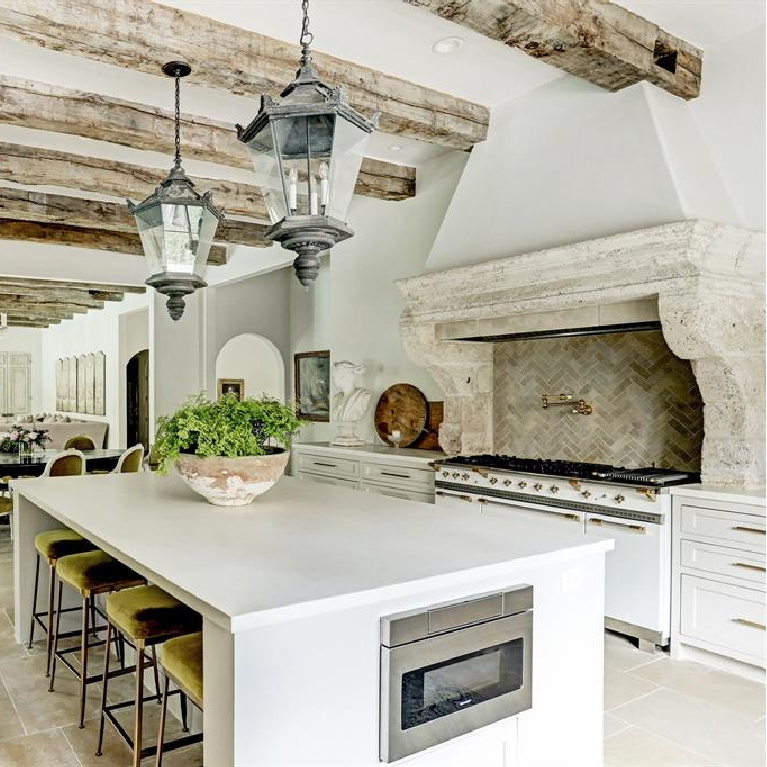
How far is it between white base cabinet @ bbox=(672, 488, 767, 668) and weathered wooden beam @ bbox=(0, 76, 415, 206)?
11.5 ft

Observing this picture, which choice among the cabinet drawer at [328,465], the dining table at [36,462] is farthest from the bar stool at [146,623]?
the dining table at [36,462]

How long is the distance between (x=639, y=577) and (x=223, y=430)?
7.50 ft

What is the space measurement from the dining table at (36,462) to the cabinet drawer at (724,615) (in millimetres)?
5239

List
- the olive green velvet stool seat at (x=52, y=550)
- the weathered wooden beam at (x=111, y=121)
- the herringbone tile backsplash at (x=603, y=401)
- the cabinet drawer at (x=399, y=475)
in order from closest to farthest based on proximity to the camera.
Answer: the olive green velvet stool seat at (x=52, y=550)
the weathered wooden beam at (x=111, y=121)
the herringbone tile backsplash at (x=603, y=401)
the cabinet drawer at (x=399, y=475)

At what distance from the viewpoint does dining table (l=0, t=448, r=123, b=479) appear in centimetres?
608

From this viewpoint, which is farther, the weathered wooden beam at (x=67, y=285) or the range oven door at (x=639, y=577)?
the weathered wooden beam at (x=67, y=285)

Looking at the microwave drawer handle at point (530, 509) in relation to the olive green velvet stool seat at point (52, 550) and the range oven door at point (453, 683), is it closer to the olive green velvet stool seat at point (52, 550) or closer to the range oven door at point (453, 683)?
the range oven door at point (453, 683)

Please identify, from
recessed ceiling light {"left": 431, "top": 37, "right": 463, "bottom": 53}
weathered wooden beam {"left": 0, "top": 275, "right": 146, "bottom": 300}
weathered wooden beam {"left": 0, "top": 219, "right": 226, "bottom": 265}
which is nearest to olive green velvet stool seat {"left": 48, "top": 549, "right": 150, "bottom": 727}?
recessed ceiling light {"left": 431, "top": 37, "right": 463, "bottom": 53}

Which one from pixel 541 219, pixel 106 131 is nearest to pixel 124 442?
pixel 106 131

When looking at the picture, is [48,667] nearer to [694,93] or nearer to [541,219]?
[541,219]

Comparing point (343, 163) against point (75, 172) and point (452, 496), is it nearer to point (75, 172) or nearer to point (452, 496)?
point (452, 496)

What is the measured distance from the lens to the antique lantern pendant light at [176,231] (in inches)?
117

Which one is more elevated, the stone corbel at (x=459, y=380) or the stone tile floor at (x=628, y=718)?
the stone corbel at (x=459, y=380)

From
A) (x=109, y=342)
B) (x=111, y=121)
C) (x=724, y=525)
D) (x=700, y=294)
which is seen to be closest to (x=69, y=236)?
(x=111, y=121)
